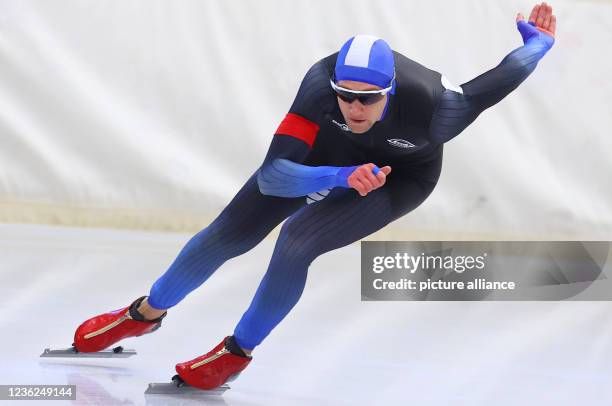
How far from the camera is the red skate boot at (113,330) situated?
3.38m

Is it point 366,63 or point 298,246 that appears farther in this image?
point 298,246

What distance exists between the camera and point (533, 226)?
20.5ft

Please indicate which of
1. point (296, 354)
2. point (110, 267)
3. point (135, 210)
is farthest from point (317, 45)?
point (296, 354)

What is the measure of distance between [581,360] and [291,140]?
1570 mm

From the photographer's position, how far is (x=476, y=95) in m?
2.97

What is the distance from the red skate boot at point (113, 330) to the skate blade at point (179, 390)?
0.45 meters

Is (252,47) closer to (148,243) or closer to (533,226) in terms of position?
(148,243)

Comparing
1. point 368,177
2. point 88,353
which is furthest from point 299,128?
point 88,353

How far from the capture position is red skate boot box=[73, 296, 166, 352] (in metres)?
3.38

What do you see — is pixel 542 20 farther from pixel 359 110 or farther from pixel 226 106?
pixel 226 106

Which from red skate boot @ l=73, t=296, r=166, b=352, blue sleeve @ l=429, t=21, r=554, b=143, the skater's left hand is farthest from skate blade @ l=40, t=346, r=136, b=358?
the skater's left hand

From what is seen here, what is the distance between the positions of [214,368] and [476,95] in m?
1.10

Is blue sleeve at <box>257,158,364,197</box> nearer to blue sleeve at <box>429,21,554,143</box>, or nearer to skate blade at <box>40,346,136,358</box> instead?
blue sleeve at <box>429,21,554,143</box>

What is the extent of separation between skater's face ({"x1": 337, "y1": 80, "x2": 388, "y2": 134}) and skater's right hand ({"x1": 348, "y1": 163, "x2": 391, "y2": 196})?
267mm
